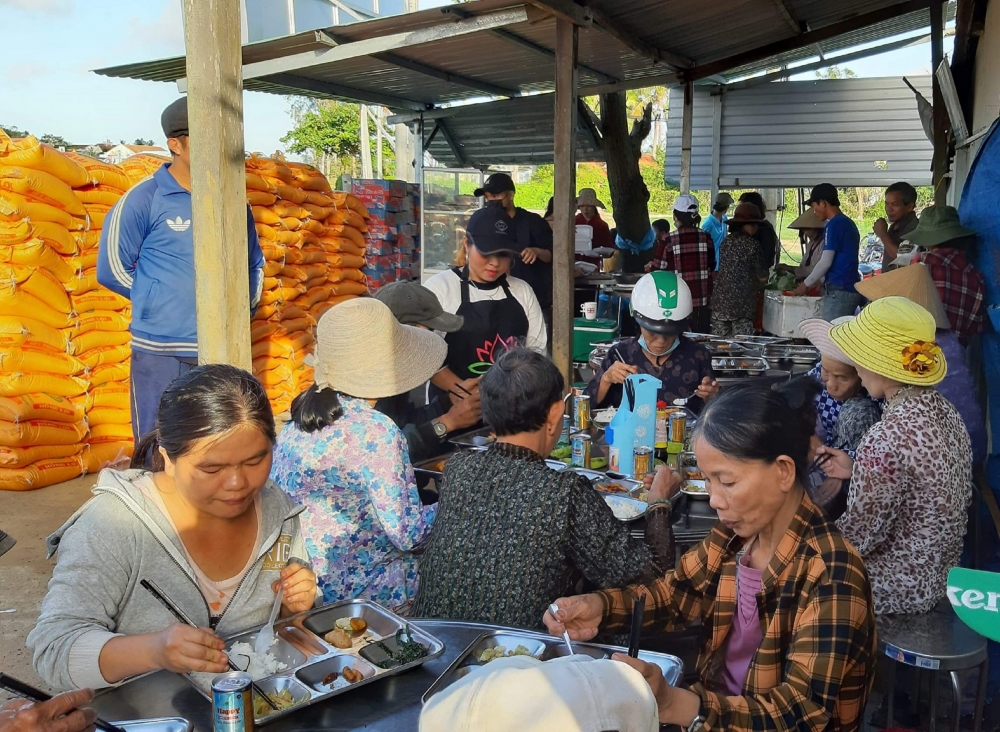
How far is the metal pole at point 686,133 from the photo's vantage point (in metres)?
10.2

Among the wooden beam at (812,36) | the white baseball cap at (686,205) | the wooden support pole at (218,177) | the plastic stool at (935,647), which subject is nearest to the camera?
the plastic stool at (935,647)

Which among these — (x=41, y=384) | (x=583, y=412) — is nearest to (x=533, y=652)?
(x=583, y=412)

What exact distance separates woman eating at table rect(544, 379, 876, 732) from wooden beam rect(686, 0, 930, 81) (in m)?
7.97

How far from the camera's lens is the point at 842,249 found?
8.46 meters

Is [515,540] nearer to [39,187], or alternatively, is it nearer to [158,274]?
[158,274]

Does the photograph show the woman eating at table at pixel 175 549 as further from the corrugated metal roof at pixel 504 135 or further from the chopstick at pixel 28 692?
the corrugated metal roof at pixel 504 135

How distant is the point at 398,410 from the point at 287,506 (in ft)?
5.29

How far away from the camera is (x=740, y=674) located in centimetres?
219

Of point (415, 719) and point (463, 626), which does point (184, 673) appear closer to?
point (415, 719)

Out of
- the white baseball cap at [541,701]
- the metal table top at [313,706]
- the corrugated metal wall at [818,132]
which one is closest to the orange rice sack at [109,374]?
the metal table top at [313,706]

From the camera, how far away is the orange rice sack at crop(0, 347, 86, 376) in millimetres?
6102

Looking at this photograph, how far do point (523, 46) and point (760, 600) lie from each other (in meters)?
6.57

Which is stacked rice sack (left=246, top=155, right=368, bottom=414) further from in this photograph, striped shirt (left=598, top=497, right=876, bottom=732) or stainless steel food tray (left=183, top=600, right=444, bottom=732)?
striped shirt (left=598, top=497, right=876, bottom=732)

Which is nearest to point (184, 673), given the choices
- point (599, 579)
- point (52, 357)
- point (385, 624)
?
point (385, 624)
